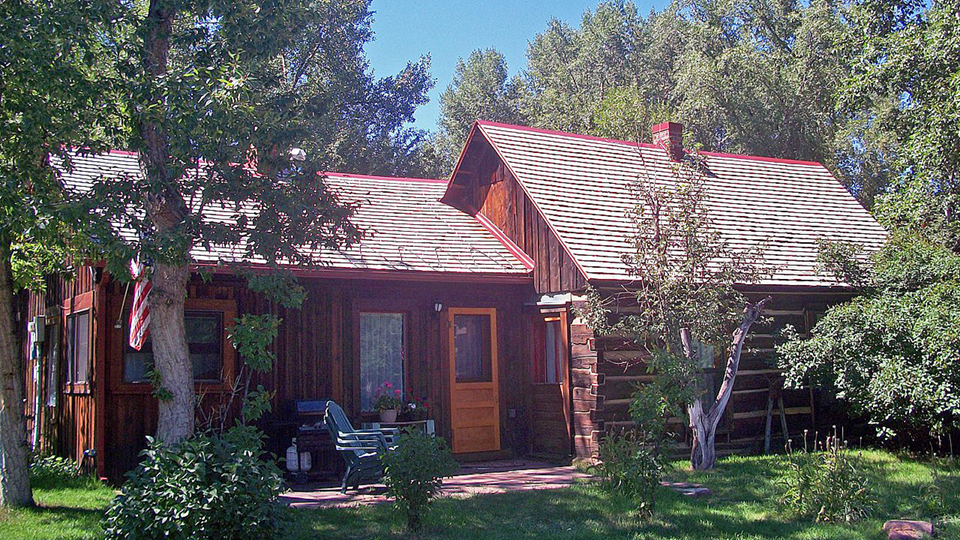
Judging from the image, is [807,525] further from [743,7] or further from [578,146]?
[743,7]

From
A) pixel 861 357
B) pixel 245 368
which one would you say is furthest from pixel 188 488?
pixel 861 357

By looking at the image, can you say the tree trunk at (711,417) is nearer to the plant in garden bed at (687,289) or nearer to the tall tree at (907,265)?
the plant in garden bed at (687,289)

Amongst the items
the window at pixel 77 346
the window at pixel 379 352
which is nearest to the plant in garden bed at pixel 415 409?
the window at pixel 379 352

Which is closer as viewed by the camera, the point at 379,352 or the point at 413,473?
the point at 413,473

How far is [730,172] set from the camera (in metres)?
17.6

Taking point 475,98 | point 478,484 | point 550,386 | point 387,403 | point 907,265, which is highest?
point 475,98

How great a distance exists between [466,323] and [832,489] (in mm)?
6477

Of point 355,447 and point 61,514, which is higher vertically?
point 355,447

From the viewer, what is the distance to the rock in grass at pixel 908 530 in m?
7.54

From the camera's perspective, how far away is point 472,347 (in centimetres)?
1371

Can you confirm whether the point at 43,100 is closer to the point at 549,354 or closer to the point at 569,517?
the point at 569,517

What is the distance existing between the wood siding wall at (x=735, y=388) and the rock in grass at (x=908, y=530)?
13.8 feet

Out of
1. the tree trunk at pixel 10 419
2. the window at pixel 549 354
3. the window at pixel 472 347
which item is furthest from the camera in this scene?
Answer: the window at pixel 472 347

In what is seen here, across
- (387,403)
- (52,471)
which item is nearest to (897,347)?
(387,403)
